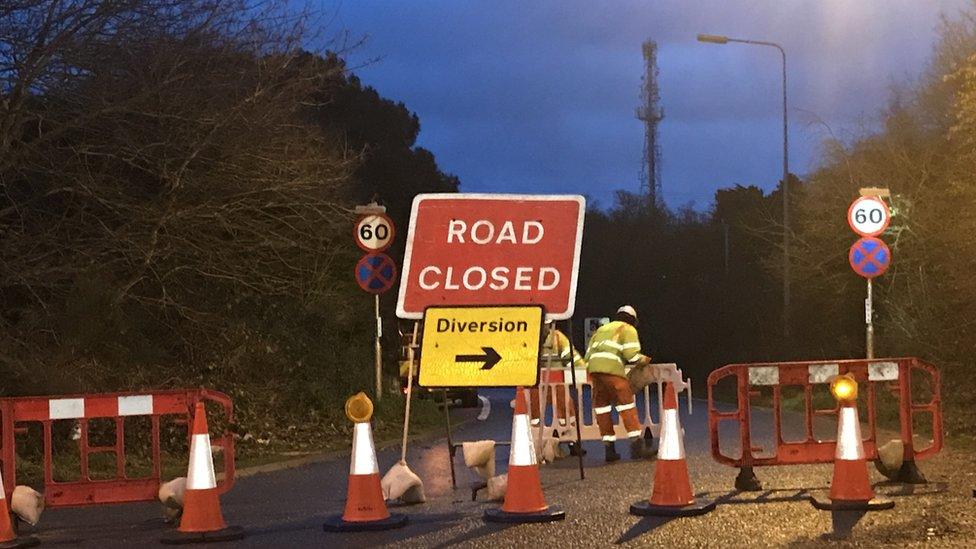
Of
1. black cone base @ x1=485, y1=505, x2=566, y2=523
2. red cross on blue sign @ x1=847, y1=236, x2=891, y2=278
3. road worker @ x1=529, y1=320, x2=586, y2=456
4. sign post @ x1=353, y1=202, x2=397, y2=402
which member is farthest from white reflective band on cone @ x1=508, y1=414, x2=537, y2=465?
sign post @ x1=353, y1=202, x2=397, y2=402

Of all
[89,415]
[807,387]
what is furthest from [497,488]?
[89,415]

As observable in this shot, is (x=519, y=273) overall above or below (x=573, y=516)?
above

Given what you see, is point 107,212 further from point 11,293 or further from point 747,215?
point 747,215

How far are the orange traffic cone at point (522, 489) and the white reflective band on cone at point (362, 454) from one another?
913 millimetres

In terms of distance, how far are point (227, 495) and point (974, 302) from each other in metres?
14.9

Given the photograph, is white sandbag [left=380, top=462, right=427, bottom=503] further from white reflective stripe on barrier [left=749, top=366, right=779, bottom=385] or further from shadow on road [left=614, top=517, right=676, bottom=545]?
white reflective stripe on barrier [left=749, top=366, right=779, bottom=385]

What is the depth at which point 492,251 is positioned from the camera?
11875 mm

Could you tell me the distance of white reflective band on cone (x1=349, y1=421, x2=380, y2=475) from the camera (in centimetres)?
972

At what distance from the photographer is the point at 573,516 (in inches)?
391

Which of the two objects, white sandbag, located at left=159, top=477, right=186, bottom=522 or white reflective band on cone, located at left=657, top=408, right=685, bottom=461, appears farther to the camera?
white sandbag, located at left=159, top=477, right=186, bottom=522

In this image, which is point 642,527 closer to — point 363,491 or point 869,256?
point 363,491

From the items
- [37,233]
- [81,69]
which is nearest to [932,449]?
[81,69]

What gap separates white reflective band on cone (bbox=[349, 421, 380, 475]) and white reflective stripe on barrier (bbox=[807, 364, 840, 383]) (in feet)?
12.5

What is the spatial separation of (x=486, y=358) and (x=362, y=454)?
6.32ft
